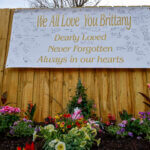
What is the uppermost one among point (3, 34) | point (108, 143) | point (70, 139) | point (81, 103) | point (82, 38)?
point (3, 34)

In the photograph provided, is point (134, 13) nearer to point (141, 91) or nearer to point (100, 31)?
point (100, 31)

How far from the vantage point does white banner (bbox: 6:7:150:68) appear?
2398 mm

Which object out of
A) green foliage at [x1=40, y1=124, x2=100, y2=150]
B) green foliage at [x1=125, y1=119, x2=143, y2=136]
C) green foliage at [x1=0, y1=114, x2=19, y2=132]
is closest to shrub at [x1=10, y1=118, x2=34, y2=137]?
green foliage at [x1=0, y1=114, x2=19, y2=132]

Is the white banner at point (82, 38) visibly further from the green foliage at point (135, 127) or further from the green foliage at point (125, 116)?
the green foliage at point (135, 127)

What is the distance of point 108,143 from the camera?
1.60 m

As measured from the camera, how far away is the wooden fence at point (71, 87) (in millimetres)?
2387

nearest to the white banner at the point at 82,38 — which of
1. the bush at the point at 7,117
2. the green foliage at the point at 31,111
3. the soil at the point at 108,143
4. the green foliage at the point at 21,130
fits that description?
the green foliage at the point at 31,111

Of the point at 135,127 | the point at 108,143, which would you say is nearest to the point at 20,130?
the point at 108,143

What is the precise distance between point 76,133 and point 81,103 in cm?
84

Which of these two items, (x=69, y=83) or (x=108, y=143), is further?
(x=69, y=83)

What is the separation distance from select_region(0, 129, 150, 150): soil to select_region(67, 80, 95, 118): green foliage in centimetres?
50

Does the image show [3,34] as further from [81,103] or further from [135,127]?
[135,127]

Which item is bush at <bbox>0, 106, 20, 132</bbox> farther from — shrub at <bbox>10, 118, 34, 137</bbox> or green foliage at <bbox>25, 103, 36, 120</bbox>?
green foliage at <bbox>25, 103, 36, 120</bbox>

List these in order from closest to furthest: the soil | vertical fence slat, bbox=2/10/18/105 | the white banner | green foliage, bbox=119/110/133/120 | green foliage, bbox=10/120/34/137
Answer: the soil
green foliage, bbox=10/120/34/137
green foliage, bbox=119/110/133/120
the white banner
vertical fence slat, bbox=2/10/18/105
